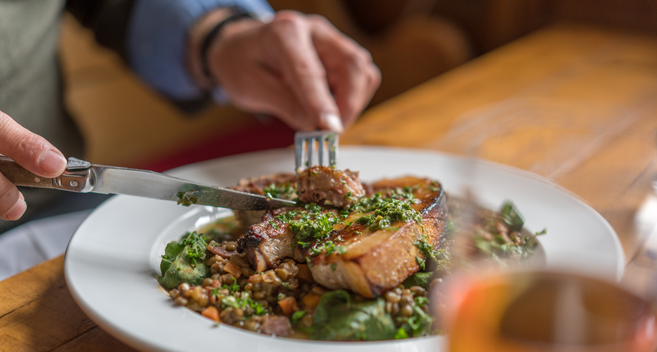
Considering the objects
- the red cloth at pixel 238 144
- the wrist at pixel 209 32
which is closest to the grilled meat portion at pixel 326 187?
the wrist at pixel 209 32

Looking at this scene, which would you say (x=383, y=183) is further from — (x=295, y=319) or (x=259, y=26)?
(x=259, y=26)

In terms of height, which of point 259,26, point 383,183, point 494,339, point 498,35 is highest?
point 494,339

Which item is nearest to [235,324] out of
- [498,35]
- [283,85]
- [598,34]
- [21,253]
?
[21,253]

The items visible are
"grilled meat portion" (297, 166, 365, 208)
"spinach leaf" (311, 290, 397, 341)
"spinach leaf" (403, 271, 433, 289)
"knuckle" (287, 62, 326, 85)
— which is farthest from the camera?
"knuckle" (287, 62, 326, 85)

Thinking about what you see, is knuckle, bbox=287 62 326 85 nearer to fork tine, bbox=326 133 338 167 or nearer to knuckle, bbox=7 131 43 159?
fork tine, bbox=326 133 338 167

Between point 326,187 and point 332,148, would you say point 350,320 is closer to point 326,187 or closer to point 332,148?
point 326,187

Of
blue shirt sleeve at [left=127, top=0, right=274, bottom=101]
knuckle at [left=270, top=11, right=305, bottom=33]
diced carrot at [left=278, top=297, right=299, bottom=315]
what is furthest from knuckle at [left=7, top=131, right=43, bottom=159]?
blue shirt sleeve at [left=127, top=0, right=274, bottom=101]

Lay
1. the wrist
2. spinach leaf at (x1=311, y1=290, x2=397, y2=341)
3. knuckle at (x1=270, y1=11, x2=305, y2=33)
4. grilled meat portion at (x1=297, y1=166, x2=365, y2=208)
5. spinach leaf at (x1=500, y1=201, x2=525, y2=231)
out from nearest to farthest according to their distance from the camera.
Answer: spinach leaf at (x1=311, y1=290, x2=397, y2=341), grilled meat portion at (x1=297, y1=166, x2=365, y2=208), spinach leaf at (x1=500, y1=201, x2=525, y2=231), knuckle at (x1=270, y1=11, x2=305, y2=33), the wrist
